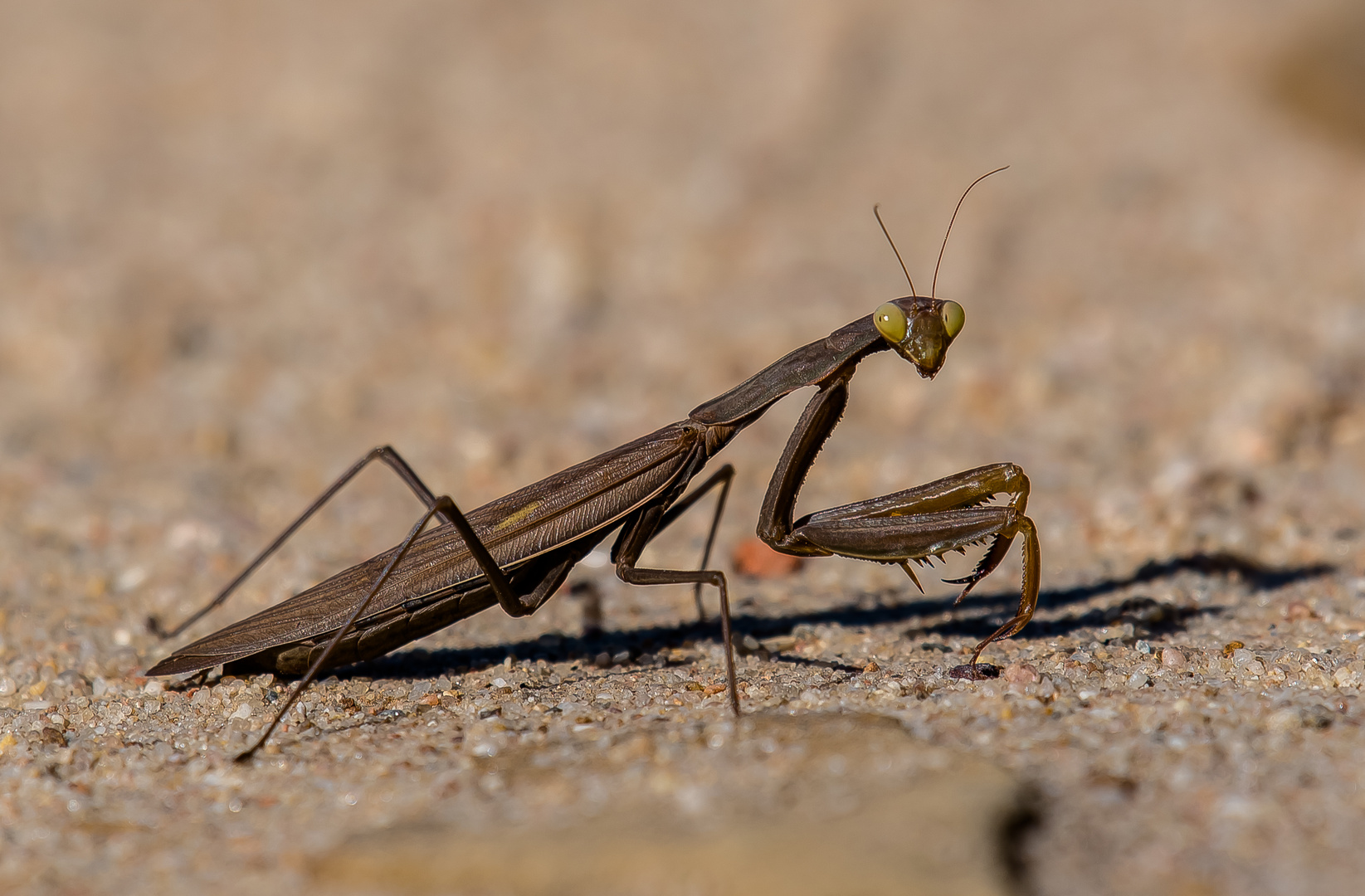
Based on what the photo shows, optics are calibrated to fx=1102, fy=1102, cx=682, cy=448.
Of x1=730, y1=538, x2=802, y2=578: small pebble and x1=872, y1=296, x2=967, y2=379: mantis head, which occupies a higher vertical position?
x1=872, y1=296, x2=967, y2=379: mantis head

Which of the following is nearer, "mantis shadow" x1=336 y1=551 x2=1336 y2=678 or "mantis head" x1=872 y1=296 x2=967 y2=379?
"mantis head" x1=872 y1=296 x2=967 y2=379

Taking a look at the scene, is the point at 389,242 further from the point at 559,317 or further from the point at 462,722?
the point at 462,722

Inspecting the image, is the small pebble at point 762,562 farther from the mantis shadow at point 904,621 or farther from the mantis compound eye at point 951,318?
the mantis compound eye at point 951,318

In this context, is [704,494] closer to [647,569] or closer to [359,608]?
[647,569]

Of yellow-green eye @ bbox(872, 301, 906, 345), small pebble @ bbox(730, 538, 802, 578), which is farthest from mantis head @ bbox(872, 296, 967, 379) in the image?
small pebble @ bbox(730, 538, 802, 578)

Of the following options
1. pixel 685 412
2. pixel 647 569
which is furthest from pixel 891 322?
pixel 685 412

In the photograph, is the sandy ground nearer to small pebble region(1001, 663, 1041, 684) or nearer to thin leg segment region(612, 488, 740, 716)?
small pebble region(1001, 663, 1041, 684)

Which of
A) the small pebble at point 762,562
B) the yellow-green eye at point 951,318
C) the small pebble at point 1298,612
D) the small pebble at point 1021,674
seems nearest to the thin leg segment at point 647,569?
the small pebble at point 1021,674
